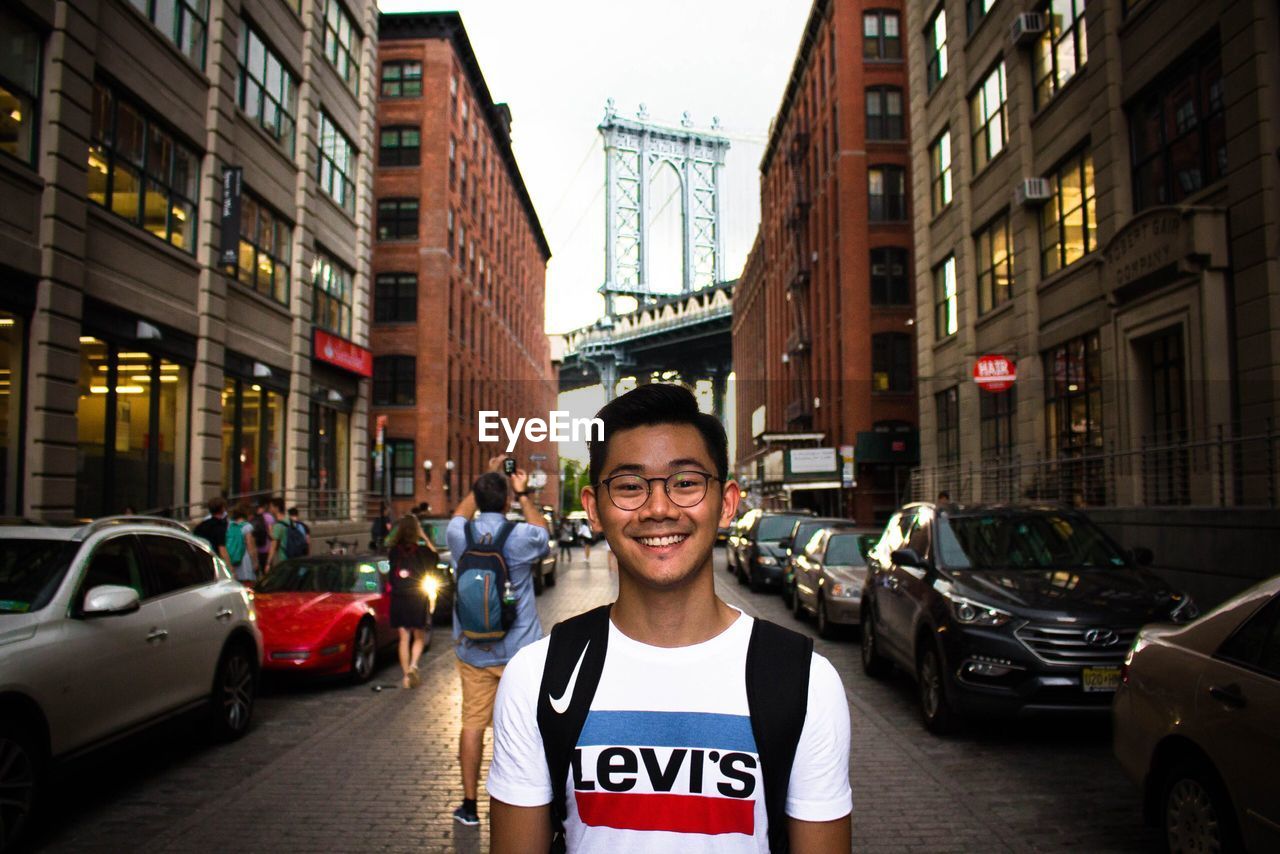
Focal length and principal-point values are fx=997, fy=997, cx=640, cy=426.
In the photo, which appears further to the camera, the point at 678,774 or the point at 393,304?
the point at 393,304

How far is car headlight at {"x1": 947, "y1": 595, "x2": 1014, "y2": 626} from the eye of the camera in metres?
7.29

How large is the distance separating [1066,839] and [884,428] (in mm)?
34891

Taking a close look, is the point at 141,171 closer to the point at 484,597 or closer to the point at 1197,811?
the point at 484,597

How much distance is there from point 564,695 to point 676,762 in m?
0.26

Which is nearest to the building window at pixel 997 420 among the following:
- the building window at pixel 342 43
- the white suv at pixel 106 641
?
the white suv at pixel 106 641

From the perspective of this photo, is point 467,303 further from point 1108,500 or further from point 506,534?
point 506,534

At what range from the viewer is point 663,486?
212cm

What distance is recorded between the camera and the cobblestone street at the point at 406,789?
5359mm

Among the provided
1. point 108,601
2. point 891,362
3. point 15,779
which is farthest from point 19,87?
point 891,362

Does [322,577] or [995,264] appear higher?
[995,264]

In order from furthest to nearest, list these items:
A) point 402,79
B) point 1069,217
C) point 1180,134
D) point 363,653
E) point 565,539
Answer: point 402,79, point 565,539, point 1069,217, point 1180,134, point 363,653

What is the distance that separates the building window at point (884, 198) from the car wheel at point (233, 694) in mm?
35879

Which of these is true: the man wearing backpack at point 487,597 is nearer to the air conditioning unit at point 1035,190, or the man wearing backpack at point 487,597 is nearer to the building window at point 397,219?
the air conditioning unit at point 1035,190

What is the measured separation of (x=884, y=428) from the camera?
39312 millimetres
